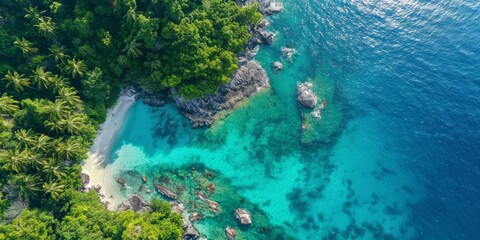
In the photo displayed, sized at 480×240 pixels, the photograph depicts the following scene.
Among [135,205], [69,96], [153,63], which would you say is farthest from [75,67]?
[135,205]

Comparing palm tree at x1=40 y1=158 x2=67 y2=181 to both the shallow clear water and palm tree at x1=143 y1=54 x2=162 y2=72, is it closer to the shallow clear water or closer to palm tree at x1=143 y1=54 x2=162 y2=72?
the shallow clear water

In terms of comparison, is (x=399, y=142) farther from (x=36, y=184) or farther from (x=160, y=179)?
(x=36, y=184)

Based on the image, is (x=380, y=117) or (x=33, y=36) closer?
(x=33, y=36)

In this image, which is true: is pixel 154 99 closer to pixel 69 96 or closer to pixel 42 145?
pixel 69 96

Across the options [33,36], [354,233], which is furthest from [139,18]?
[354,233]

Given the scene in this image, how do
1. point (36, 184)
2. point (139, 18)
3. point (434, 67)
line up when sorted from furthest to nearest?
point (434, 67), point (139, 18), point (36, 184)

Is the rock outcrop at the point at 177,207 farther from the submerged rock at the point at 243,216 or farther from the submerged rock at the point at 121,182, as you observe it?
the submerged rock at the point at 243,216
